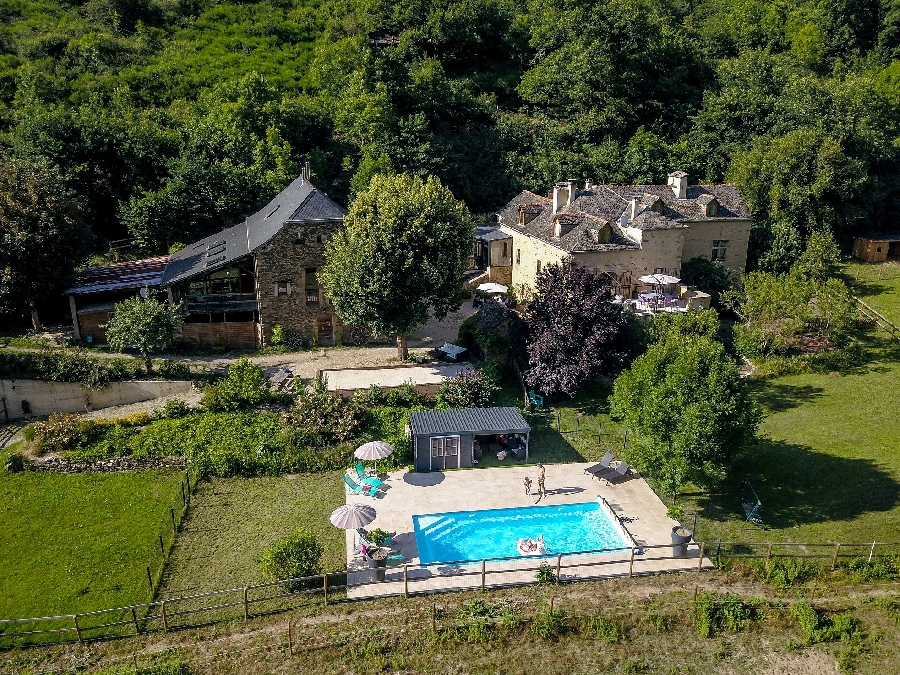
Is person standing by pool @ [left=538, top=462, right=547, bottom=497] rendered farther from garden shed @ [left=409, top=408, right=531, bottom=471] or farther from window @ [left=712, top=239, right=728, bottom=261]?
window @ [left=712, top=239, right=728, bottom=261]

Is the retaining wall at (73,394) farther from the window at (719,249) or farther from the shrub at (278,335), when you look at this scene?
the window at (719,249)

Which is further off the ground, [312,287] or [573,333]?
[312,287]

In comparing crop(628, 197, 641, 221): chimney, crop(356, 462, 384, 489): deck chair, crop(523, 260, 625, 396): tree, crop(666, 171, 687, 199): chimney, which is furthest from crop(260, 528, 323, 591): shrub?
crop(666, 171, 687, 199): chimney

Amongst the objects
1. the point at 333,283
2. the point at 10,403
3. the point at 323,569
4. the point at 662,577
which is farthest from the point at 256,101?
the point at 662,577

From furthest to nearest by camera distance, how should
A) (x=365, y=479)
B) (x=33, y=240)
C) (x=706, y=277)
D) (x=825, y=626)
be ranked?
(x=706, y=277) → (x=33, y=240) → (x=365, y=479) → (x=825, y=626)

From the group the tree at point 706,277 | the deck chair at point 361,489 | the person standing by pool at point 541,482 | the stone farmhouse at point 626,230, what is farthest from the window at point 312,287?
the tree at point 706,277

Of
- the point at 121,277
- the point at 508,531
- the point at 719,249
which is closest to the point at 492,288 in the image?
the point at 719,249

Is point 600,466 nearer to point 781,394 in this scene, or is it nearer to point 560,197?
point 781,394
